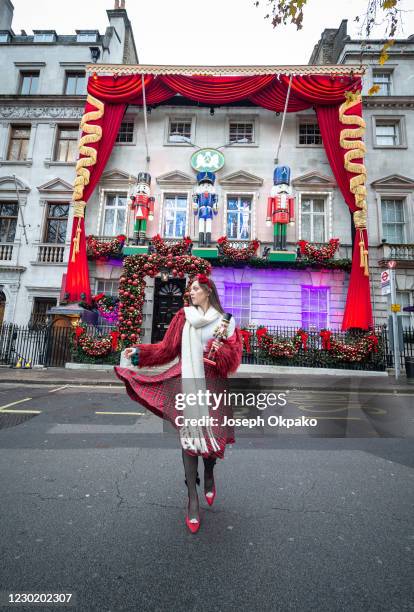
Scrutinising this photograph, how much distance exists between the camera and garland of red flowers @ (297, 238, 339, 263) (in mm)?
15805

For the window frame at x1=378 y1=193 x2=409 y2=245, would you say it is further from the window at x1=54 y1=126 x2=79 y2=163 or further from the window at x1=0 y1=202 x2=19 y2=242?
the window at x1=0 y1=202 x2=19 y2=242

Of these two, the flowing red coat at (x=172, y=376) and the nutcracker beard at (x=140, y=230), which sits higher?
the nutcracker beard at (x=140, y=230)

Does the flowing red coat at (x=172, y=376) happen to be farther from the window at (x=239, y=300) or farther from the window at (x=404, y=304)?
the window at (x=404, y=304)

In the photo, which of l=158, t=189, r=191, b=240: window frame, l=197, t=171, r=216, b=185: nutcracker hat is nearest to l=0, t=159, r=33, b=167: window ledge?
l=158, t=189, r=191, b=240: window frame

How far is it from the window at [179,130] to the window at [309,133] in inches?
250

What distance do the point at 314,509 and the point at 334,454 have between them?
1.73 meters

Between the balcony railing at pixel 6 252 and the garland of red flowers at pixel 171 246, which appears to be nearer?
the garland of red flowers at pixel 171 246

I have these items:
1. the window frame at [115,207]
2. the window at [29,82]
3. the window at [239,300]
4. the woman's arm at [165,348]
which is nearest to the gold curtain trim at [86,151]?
the window frame at [115,207]

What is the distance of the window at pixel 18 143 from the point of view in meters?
19.1

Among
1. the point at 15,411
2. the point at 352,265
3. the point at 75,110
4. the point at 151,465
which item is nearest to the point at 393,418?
the point at 151,465

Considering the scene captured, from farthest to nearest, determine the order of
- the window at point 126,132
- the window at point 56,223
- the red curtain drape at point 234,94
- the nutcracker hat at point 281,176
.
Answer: the window at point 126,132 → the window at point 56,223 → the red curtain drape at point 234,94 → the nutcracker hat at point 281,176

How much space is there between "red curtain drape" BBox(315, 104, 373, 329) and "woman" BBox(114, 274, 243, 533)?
13.2 m

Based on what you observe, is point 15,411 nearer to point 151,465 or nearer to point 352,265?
point 151,465

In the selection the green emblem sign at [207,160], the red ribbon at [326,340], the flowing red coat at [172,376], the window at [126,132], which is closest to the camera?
the flowing red coat at [172,376]
